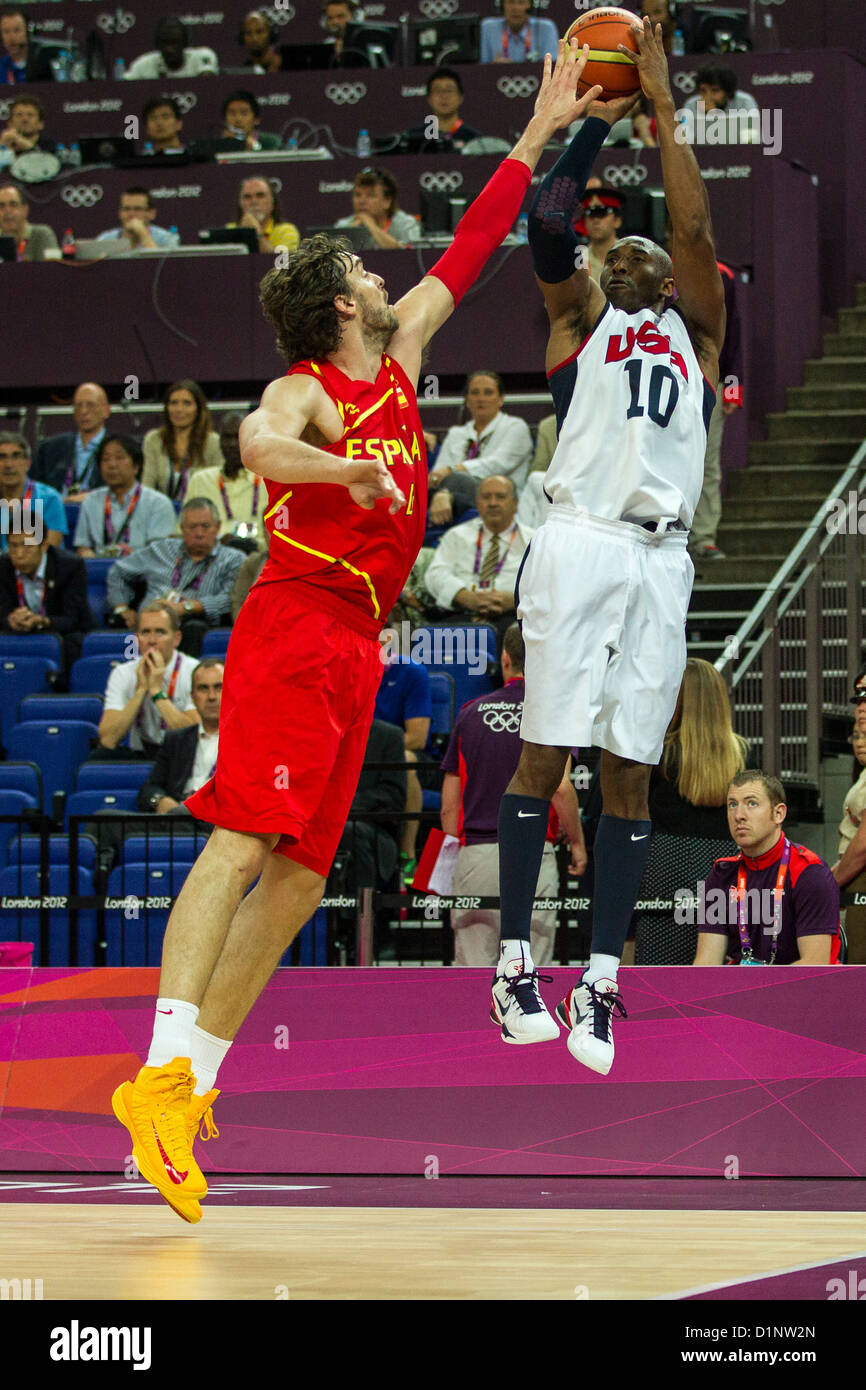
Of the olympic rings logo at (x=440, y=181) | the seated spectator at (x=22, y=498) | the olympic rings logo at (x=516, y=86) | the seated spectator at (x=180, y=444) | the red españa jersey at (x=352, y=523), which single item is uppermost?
the olympic rings logo at (x=516, y=86)

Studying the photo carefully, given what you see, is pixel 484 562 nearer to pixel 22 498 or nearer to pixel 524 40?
pixel 22 498

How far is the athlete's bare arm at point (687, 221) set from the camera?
4.98 m

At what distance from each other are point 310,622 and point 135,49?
A: 14981 mm

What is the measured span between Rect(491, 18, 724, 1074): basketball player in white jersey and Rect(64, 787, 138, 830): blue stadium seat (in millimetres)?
4310

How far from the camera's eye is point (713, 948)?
6.70 meters

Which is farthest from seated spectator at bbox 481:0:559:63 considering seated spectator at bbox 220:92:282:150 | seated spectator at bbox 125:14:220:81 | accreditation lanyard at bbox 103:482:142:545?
accreditation lanyard at bbox 103:482:142:545

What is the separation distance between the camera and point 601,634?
501 centimetres

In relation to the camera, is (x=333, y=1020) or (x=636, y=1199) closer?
(x=636, y=1199)

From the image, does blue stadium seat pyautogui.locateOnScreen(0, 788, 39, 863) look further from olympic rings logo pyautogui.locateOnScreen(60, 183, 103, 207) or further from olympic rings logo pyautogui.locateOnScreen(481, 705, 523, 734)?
olympic rings logo pyautogui.locateOnScreen(60, 183, 103, 207)

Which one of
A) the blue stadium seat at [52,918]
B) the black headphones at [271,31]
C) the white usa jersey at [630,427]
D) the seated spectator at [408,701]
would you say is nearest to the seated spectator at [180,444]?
the seated spectator at [408,701]

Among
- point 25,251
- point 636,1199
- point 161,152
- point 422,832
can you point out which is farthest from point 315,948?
point 161,152

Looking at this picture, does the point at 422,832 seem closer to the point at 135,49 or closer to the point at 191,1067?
the point at 191,1067

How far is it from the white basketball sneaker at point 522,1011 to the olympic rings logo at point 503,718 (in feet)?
7.75

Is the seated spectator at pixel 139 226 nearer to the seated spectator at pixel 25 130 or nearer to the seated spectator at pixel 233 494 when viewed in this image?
the seated spectator at pixel 25 130
